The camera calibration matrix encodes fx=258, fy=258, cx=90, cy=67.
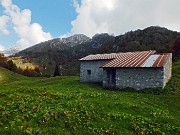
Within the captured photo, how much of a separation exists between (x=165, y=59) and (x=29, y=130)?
26.3 meters

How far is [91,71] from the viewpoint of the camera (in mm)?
46344

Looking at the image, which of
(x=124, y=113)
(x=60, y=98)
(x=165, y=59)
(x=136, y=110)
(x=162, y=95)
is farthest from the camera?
(x=165, y=59)

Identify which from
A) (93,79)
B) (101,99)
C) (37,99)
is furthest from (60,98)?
(93,79)

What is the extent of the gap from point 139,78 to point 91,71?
13019 mm

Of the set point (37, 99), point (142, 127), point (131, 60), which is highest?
point (131, 60)

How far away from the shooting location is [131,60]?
3994cm

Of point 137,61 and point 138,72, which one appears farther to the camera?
point 137,61

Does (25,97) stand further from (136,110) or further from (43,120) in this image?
(136,110)

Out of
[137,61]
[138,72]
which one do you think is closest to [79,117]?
[138,72]

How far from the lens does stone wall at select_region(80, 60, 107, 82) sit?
45.1 m

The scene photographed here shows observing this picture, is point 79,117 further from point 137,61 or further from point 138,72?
point 137,61

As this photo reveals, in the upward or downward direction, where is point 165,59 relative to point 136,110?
upward

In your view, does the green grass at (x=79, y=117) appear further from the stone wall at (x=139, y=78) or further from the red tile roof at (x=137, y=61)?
the red tile roof at (x=137, y=61)

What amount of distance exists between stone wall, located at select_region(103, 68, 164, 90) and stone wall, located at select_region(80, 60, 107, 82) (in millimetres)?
8291
